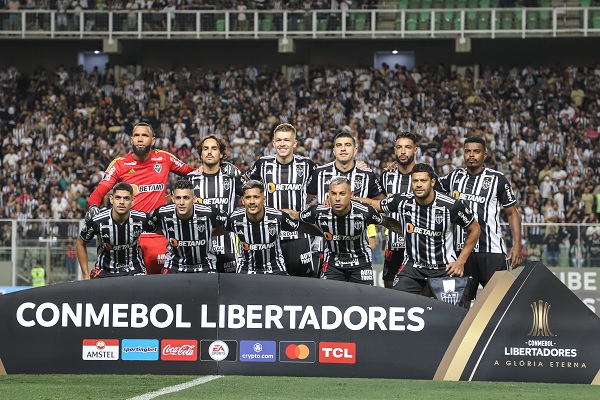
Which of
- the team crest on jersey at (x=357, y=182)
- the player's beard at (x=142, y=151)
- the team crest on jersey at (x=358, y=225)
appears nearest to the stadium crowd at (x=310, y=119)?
the team crest on jersey at (x=357, y=182)

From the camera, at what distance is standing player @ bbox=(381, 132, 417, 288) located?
1079cm

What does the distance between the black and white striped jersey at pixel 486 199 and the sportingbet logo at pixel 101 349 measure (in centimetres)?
346

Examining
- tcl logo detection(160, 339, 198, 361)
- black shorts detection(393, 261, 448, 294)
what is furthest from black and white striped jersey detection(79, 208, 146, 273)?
black shorts detection(393, 261, 448, 294)

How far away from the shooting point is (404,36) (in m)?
31.1

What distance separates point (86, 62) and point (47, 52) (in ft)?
3.99

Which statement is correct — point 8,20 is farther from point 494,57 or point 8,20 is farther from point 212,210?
point 212,210

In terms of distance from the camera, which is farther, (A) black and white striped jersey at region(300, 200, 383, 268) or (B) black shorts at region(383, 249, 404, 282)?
(B) black shorts at region(383, 249, 404, 282)

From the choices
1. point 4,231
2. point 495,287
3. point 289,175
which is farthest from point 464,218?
point 4,231

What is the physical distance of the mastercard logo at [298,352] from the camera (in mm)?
9180

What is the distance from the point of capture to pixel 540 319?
893 centimetres

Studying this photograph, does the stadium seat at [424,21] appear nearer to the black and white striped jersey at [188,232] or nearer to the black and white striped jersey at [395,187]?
the black and white striped jersey at [395,187]

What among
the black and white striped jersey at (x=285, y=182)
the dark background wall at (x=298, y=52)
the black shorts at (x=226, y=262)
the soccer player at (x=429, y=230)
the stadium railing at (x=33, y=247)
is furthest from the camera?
the dark background wall at (x=298, y=52)

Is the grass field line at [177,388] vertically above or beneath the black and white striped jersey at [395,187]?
beneath

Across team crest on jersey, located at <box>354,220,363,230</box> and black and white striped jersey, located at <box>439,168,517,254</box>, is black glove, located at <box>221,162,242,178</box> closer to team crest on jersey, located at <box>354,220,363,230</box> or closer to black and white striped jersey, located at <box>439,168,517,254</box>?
team crest on jersey, located at <box>354,220,363,230</box>
